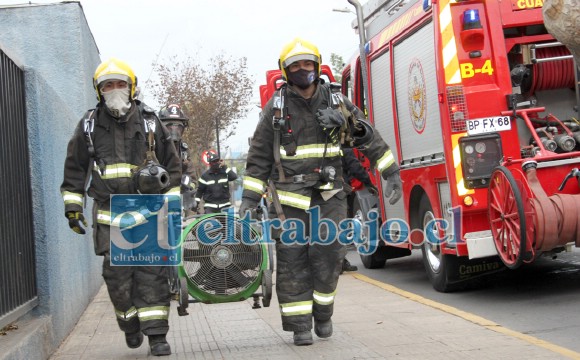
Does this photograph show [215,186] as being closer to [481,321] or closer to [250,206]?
[250,206]

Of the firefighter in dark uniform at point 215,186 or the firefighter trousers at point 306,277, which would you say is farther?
the firefighter in dark uniform at point 215,186

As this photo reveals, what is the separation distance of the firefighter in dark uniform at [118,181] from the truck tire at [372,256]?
17.8 ft

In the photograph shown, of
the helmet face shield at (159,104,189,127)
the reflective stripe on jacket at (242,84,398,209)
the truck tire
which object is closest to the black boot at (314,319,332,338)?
the reflective stripe on jacket at (242,84,398,209)

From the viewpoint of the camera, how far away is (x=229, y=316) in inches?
294

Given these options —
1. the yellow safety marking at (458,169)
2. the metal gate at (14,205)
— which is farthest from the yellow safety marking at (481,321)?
the metal gate at (14,205)

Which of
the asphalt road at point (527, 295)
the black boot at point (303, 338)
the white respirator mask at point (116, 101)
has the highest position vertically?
the white respirator mask at point (116, 101)

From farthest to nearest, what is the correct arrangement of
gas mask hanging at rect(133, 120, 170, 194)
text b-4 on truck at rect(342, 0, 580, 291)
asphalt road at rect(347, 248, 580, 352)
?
text b-4 on truck at rect(342, 0, 580, 291), asphalt road at rect(347, 248, 580, 352), gas mask hanging at rect(133, 120, 170, 194)

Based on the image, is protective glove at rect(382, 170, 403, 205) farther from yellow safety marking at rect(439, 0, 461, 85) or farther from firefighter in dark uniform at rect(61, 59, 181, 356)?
yellow safety marking at rect(439, 0, 461, 85)

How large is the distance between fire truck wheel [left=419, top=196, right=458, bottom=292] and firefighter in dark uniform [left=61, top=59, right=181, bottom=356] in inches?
132

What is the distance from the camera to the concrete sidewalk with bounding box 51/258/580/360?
5.46 meters

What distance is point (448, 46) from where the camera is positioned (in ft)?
24.6

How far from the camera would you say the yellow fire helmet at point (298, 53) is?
589 cm

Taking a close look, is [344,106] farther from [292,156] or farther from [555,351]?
[555,351]

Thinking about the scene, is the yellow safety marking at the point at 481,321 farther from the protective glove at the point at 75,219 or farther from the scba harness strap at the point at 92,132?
the protective glove at the point at 75,219
